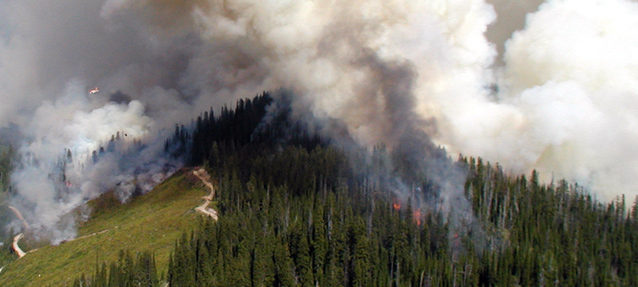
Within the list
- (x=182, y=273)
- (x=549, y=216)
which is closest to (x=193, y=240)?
(x=182, y=273)

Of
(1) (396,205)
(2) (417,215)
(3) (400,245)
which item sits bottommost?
(3) (400,245)

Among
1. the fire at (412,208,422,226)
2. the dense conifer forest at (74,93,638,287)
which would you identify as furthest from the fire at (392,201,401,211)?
the fire at (412,208,422,226)

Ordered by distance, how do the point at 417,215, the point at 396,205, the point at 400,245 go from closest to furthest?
the point at 400,245, the point at 417,215, the point at 396,205

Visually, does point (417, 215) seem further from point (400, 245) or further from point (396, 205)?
point (400, 245)

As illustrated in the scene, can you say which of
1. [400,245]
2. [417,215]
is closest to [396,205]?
[417,215]

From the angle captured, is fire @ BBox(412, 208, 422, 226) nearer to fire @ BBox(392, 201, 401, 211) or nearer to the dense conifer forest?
the dense conifer forest

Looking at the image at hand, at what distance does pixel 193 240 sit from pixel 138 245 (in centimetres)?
2611

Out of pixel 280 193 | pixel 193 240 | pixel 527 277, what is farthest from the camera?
pixel 280 193

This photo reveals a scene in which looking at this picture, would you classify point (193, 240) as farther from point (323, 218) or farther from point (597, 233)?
point (597, 233)

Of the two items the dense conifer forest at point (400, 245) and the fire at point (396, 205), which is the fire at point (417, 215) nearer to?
the dense conifer forest at point (400, 245)

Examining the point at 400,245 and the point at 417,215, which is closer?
the point at 400,245

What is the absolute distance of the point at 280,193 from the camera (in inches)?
7869

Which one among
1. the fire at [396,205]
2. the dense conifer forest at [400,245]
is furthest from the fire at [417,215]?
the fire at [396,205]

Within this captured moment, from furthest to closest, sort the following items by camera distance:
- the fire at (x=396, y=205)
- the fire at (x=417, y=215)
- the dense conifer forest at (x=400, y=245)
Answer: the fire at (x=396, y=205) < the fire at (x=417, y=215) < the dense conifer forest at (x=400, y=245)
